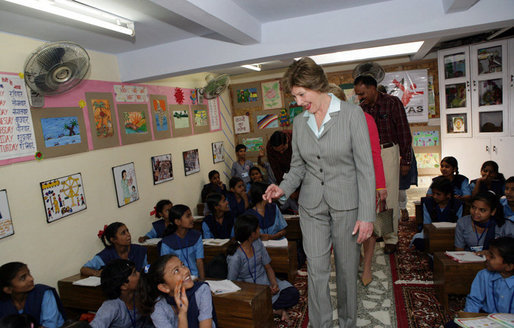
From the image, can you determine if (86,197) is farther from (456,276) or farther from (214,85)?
(456,276)

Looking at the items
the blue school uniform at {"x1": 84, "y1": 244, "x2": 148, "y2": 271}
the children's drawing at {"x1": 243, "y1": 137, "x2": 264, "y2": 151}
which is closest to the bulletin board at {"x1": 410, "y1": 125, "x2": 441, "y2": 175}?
the children's drawing at {"x1": 243, "y1": 137, "x2": 264, "y2": 151}

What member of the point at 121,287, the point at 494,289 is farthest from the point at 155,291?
the point at 494,289

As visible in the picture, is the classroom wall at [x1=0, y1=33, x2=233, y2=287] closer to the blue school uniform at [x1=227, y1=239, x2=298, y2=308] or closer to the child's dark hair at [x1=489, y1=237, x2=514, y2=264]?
the blue school uniform at [x1=227, y1=239, x2=298, y2=308]

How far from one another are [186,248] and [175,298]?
1.55 metres

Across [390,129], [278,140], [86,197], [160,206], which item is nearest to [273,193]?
[278,140]

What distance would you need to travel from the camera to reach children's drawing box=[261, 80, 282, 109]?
7.67 m

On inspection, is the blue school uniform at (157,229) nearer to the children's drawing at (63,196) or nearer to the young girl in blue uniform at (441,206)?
the children's drawing at (63,196)

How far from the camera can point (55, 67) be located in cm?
300

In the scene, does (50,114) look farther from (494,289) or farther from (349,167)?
(494,289)

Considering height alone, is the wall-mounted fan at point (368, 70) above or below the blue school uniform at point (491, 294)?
above

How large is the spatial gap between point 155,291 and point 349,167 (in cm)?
139

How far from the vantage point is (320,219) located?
72.3 inches

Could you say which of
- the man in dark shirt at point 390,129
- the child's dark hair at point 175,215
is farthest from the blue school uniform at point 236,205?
the man in dark shirt at point 390,129

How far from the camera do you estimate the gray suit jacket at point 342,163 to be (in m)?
1.69
